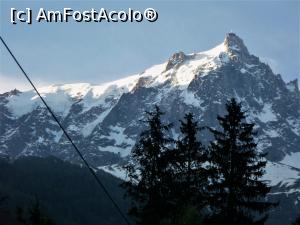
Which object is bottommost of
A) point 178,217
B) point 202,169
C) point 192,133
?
point 178,217

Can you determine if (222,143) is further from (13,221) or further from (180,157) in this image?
(13,221)

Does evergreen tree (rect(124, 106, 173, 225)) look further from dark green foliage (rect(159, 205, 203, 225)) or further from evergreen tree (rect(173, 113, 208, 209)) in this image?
dark green foliage (rect(159, 205, 203, 225))

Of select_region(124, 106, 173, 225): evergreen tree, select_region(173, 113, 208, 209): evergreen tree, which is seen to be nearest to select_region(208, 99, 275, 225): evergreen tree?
select_region(173, 113, 208, 209): evergreen tree

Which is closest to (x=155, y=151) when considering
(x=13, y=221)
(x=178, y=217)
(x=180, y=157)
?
(x=180, y=157)

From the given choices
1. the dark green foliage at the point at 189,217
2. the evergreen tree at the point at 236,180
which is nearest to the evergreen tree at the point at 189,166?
the evergreen tree at the point at 236,180

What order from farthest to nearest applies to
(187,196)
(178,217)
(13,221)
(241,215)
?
(13,221) → (187,196) → (241,215) → (178,217)

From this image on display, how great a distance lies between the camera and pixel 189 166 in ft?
128

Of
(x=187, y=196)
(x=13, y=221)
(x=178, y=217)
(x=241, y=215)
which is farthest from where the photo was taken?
(x=13, y=221)

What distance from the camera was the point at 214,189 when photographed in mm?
35250

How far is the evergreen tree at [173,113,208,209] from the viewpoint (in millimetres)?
37688

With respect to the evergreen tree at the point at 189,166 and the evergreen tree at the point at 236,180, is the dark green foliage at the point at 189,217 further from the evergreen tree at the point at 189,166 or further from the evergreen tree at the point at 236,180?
the evergreen tree at the point at 189,166

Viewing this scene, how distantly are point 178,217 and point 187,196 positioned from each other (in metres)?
8.14

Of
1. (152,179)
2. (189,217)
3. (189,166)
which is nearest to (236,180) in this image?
(189,166)

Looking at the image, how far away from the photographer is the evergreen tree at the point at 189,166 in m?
37.7
